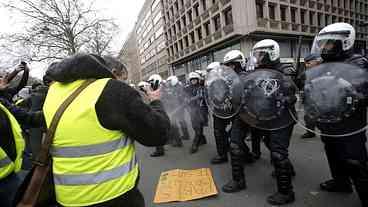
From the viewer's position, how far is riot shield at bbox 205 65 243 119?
3.34 m

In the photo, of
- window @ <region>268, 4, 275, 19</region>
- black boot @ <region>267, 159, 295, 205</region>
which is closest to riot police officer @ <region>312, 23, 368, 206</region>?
black boot @ <region>267, 159, 295, 205</region>

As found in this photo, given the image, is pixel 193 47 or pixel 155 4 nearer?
pixel 193 47

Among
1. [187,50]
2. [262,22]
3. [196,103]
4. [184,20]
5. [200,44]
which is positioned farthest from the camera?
[184,20]

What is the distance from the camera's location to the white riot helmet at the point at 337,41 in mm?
2357

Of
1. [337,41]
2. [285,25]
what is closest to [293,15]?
[285,25]

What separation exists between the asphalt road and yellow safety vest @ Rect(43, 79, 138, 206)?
200 centimetres

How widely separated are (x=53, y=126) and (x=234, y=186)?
2.64m

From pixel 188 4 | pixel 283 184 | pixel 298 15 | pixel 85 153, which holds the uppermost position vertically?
pixel 188 4

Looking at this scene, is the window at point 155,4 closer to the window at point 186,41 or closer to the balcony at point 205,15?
the window at point 186,41

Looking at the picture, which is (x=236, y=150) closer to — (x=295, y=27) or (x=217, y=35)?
(x=217, y=35)

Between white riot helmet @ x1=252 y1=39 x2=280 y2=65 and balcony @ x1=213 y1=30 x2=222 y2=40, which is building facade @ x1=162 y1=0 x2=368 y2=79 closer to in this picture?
balcony @ x1=213 y1=30 x2=222 y2=40

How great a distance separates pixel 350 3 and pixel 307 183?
37578 mm

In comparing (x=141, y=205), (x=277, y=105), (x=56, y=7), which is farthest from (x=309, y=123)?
(x=56, y=7)

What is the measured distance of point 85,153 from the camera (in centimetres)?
128
